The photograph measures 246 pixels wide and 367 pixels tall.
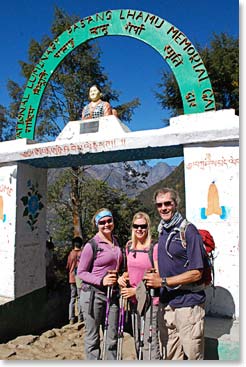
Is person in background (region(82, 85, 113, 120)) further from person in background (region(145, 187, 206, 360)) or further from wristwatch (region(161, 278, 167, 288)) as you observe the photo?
wristwatch (region(161, 278, 167, 288))

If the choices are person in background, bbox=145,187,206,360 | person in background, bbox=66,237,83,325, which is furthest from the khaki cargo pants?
person in background, bbox=66,237,83,325

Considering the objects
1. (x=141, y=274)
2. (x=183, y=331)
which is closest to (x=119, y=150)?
(x=141, y=274)

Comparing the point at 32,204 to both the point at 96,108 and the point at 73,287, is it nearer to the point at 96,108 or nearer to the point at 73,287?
the point at 73,287

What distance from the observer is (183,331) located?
98.1 inches

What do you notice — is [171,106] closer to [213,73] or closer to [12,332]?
[213,73]

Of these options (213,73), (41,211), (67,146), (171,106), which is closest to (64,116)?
(171,106)

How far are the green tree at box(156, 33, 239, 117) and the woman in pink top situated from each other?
926cm

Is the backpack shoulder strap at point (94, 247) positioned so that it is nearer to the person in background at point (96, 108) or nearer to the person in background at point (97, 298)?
the person in background at point (97, 298)

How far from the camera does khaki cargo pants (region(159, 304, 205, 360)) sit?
2.47 metres

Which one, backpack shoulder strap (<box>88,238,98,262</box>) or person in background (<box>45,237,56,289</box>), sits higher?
backpack shoulder strap (<box>88,238,98,262</box>)

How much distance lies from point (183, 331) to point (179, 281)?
0.36 metres

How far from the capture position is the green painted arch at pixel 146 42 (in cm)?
381

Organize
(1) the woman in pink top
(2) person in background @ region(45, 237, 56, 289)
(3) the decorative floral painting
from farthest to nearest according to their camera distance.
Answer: (2) person in background @ region(45, 237, 56, 289)
(3) the decorative floral painting
(1) the woman in pink top

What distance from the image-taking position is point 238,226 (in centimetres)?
341
